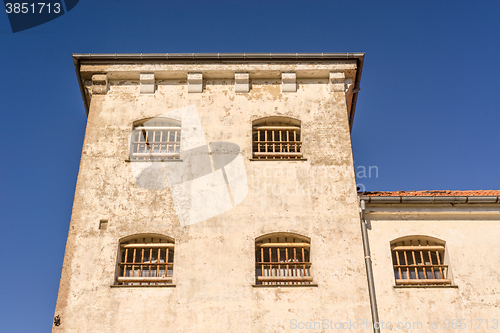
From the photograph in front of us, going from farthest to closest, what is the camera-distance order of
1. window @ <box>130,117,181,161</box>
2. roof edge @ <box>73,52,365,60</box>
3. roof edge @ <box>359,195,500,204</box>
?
1. roof edge @ <box>73,52,365,60</box>
2. window @ <box>130,117,181,161</box>
3. roof edge @ <box>359,195,500,204</box>

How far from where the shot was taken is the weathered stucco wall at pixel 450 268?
42.3 ft

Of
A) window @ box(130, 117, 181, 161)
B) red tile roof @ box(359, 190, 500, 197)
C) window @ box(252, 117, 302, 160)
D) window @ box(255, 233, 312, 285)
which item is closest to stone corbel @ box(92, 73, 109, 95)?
window @ box(130, 117, 181, 161)

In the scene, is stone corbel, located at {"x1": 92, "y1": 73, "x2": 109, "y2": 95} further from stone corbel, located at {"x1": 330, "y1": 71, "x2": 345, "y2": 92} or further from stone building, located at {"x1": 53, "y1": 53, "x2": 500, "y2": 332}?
stone corbel, located at {"x1": 330, "y1": 71, "x2": 345, "y2": 92}

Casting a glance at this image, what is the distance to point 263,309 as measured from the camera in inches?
509

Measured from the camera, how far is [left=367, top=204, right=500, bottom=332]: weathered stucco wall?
12891 millimetres

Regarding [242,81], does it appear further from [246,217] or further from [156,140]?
[246,217]

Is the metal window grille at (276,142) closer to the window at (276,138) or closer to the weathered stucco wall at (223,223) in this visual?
the window at (276,138)

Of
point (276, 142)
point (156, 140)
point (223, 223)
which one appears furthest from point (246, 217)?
point (156, 140)

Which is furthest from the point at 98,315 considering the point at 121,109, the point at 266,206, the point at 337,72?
the point at 337,72

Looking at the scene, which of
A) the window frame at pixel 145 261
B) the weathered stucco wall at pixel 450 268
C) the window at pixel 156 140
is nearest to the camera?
the weathered stucco wall at pixel 450 268

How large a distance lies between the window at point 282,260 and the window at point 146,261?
7.62 feet

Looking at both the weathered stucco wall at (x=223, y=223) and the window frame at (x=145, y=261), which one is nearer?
the weathered stucco wall at (x=223, y=223)

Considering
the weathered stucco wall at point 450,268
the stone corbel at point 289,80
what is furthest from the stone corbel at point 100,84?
the weathered stucco wall at point 450,268

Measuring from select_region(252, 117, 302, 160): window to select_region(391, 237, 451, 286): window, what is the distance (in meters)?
3.93
